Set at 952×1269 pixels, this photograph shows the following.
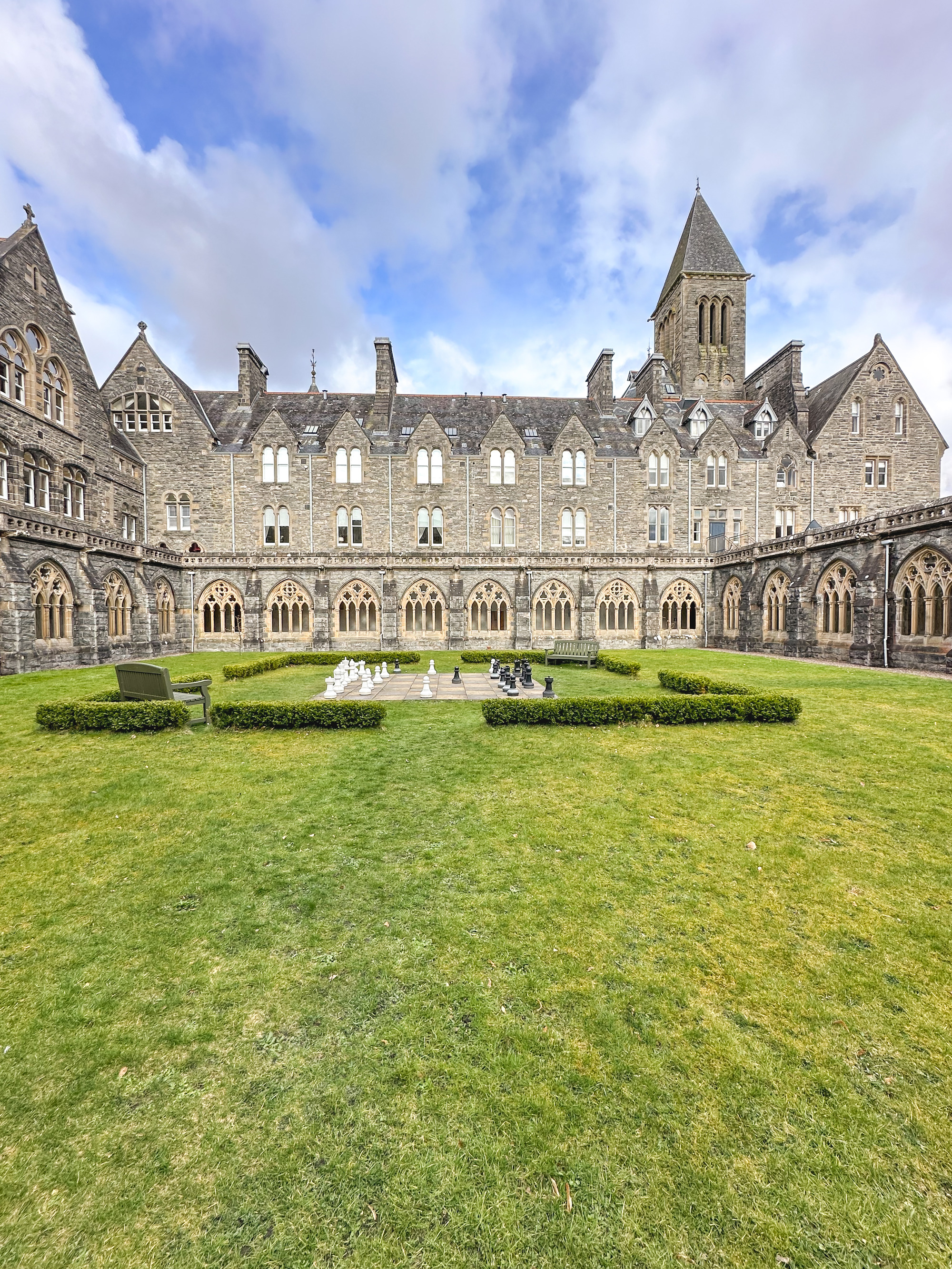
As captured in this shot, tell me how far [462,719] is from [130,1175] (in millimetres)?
9364

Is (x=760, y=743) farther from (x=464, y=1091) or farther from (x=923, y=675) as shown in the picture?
(x=923, y=675)

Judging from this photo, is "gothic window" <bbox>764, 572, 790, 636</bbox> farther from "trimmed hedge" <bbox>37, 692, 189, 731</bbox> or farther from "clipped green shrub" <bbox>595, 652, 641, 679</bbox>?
"trimmed hedge" <bbox>37, 692, 189, 731</bbox>

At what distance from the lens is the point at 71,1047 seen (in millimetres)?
3268

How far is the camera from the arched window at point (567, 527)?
3512 cm

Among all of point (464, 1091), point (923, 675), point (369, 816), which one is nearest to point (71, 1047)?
point (464, 1091)

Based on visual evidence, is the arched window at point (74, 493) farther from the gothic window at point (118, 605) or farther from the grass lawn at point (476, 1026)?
the grass lawn at point (476, 1026)

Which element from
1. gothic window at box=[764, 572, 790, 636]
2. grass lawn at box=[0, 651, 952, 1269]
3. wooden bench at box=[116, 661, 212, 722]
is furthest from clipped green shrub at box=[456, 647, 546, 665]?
grass lawn at box=[0, 651, 952, 1269]

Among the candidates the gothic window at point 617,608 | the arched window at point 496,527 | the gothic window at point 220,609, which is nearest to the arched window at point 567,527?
the arched window at point 496,527

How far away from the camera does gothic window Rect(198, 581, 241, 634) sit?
31156 millimetres

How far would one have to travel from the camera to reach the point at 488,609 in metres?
31.3

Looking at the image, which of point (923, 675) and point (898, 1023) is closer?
point (898, 1023)

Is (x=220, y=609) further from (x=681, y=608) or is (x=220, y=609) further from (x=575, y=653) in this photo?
(x=681, y=608)

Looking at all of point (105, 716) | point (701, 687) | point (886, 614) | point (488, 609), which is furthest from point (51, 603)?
point (886, 614)

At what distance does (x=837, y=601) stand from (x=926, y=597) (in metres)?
4.20
